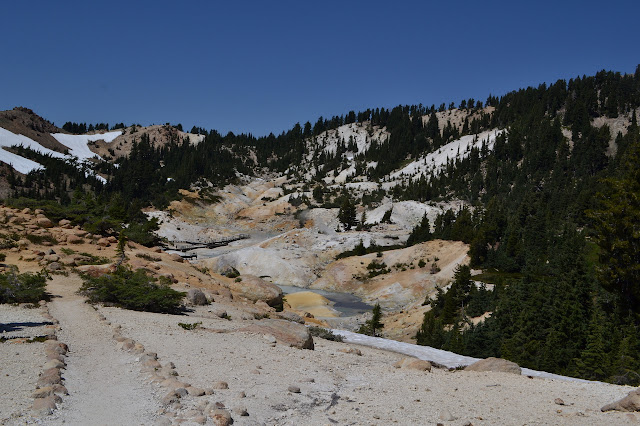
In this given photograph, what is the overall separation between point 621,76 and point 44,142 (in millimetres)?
194381

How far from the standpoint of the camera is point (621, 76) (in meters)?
155

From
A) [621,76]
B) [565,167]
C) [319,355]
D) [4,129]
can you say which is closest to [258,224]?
[565,167]

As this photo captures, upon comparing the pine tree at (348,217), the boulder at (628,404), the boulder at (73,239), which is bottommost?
the boulder at (628,404)

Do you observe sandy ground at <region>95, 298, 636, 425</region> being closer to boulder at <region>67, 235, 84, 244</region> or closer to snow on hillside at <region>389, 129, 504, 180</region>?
boulder at <region>67, 235, 84, 244</region>

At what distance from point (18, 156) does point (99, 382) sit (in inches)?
5458

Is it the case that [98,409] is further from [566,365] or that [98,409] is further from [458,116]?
[458,116]

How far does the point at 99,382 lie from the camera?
988cm

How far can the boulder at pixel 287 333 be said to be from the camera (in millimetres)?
16500

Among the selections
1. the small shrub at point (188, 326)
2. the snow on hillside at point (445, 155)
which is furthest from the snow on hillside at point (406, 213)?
the small shrub at point (188, 326)

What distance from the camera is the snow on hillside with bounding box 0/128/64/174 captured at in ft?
385

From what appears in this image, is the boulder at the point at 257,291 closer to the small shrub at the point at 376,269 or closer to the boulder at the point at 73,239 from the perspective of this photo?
the boulder at the point at 73,239

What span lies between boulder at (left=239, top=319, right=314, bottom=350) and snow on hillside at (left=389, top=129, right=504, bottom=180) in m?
124

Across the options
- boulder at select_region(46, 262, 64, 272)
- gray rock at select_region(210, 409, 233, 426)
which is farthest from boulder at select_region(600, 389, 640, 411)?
boulder at select_region(46, 262, 64, 272)

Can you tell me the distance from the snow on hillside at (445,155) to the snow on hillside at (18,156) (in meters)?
103
